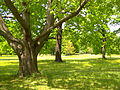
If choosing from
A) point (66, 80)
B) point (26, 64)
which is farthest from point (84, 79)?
point (26, 64)

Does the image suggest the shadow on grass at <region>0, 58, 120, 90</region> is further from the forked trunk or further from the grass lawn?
the forked trunk

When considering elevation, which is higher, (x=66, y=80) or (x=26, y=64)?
(x=26, y=64)

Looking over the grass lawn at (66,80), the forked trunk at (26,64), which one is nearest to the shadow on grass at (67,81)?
the grass lawn at (66,80)

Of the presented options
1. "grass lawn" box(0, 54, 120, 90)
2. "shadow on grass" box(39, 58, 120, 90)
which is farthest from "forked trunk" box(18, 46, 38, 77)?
"shadow on grass" box(39, 58, 120, 90)

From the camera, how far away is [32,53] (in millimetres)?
13336

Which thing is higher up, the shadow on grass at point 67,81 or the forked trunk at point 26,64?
the forked trunk at point 26,64

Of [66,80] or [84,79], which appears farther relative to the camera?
[84,79]

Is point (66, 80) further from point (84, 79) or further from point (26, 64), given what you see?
point (26, 64)

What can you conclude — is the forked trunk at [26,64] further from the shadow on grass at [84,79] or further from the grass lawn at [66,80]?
the shadow on grass at [84,79]

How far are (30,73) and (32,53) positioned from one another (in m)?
1.50

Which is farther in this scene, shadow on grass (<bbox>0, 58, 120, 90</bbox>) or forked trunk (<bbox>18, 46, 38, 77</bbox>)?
forked trunk (<bbox>18, 46, 38, 77</bbox>)

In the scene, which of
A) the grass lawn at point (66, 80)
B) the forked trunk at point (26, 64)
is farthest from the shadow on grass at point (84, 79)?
the forked trunk at point (26, 64)

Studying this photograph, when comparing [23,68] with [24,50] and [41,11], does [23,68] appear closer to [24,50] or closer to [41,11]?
[24,50]

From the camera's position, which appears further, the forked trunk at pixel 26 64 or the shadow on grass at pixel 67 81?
the forked trunk at pixel 26 64
